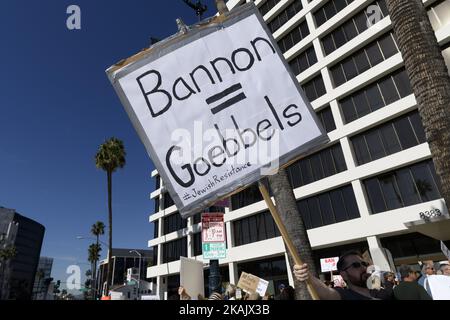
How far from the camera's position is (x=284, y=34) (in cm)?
2872

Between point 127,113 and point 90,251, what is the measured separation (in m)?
78.5

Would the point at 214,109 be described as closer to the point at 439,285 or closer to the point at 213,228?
the point at 439,285

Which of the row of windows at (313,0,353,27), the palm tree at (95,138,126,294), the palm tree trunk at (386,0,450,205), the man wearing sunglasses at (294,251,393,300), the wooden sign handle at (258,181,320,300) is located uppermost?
the row of windows at (313,0,353,27)

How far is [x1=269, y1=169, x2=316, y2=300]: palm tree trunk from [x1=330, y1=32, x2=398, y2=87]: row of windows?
18187mm

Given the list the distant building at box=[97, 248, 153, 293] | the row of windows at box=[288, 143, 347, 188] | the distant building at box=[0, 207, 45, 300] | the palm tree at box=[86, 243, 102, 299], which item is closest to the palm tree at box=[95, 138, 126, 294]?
the row of windows at box=[288, 143, 347, 188]

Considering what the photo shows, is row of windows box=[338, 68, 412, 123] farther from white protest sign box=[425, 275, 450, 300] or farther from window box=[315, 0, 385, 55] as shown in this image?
white protest sign box=[425, 275, 450, 300]

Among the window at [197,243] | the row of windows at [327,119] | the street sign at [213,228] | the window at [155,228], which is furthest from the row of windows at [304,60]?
the window at [155,228]

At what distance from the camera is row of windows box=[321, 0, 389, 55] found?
21884mm

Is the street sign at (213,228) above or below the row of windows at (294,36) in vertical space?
below

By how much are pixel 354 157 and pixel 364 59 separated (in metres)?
7.59

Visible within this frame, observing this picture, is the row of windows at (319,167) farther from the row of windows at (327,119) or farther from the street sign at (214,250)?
the street sign at (214,250)

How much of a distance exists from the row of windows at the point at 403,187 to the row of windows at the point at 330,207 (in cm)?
131

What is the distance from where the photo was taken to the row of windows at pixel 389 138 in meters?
18.3

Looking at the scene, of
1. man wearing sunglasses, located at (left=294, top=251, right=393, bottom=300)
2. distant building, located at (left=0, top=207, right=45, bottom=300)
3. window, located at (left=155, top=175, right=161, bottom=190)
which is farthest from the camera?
distant building, located at (left=0, top=207, right=45, bottom=300)
